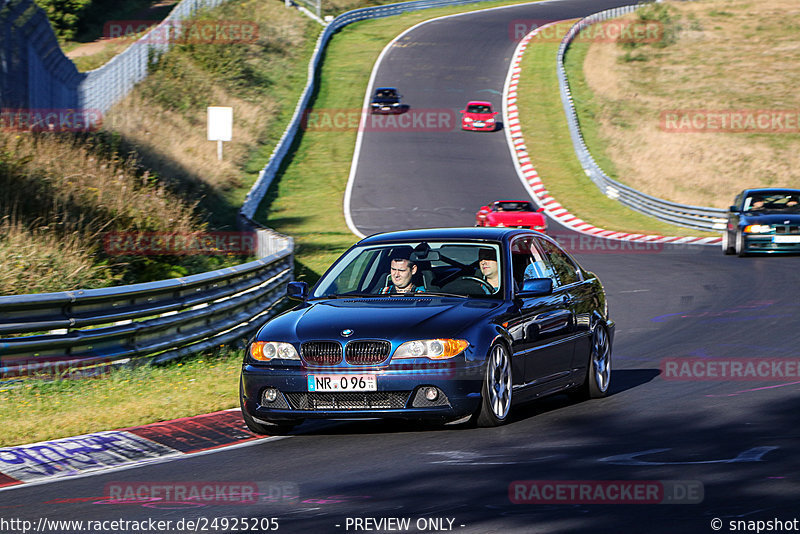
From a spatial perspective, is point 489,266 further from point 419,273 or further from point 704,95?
point 704,95

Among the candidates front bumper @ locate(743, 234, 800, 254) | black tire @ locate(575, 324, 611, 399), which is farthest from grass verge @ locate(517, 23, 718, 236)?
black tire @ locate(575, 324, 611, 399)

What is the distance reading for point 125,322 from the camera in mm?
11711

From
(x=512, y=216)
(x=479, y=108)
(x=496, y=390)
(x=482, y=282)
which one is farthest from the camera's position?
(x=479, y=108)

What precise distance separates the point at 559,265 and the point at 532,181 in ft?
108

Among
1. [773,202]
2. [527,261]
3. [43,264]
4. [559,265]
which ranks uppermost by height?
[527,261]

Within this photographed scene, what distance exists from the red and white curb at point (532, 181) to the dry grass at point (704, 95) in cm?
364

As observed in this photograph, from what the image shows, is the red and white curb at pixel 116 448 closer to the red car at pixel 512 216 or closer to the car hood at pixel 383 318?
the car hood at pixel 383 318

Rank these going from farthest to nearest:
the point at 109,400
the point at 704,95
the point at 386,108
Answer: the point at 704,95, the point at 386,108, the point at 109,400

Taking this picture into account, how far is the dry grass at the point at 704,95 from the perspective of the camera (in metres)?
45.5

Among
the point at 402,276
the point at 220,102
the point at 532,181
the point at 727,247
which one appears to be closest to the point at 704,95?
the point at 532,181

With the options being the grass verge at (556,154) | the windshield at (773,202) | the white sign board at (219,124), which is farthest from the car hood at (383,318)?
the white sign board at (219,124)

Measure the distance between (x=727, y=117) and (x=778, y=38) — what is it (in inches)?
684

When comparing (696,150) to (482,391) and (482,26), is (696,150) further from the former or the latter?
(482,391)

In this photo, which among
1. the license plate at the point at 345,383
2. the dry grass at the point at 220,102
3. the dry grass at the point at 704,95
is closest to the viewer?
the license plate at the point at 345,383
